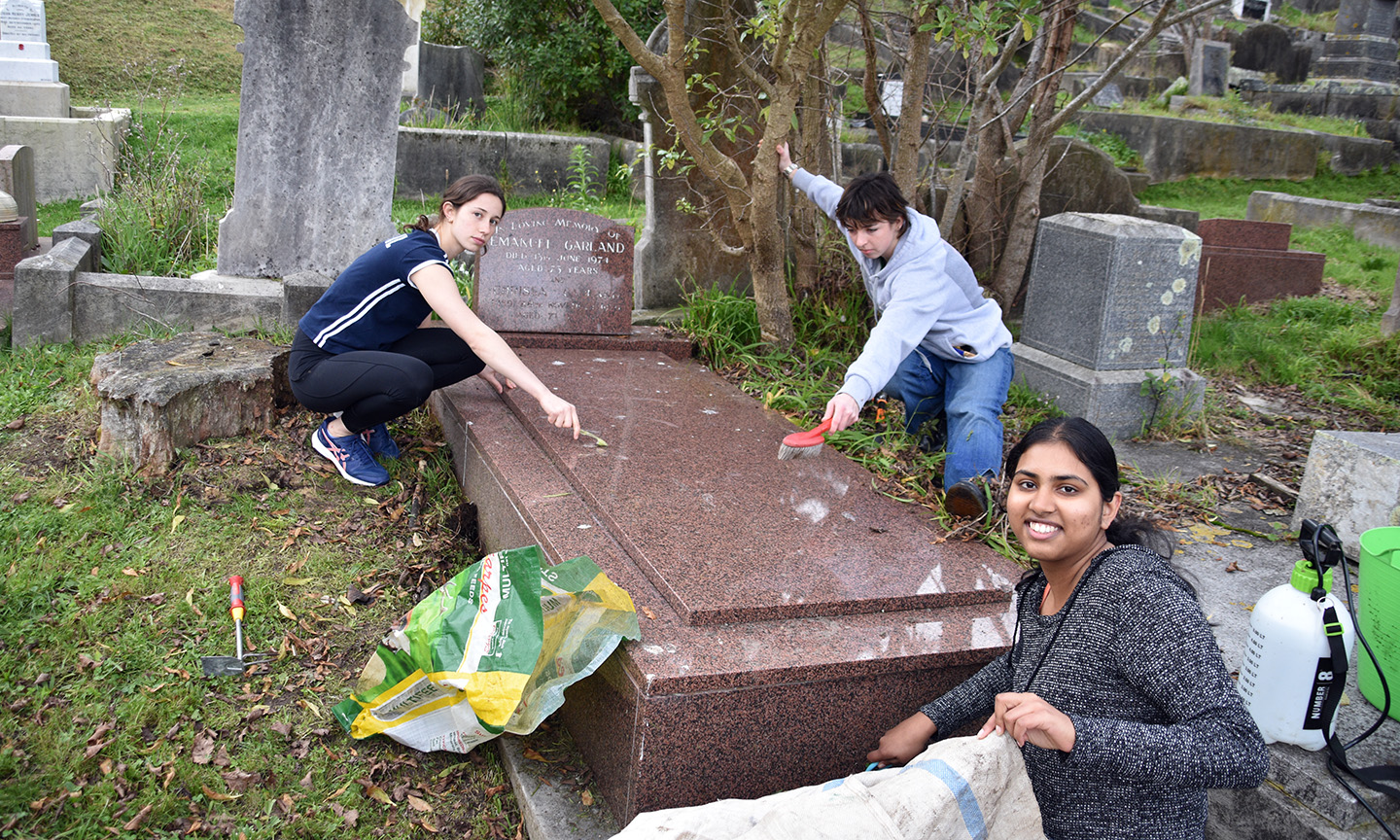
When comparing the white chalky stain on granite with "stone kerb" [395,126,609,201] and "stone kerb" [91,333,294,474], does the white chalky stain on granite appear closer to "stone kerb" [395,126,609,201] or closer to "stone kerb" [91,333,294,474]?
"stone kerb" [91,333,294,474]

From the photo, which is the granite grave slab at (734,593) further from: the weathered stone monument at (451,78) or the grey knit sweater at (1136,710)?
the weathered stone monument at (451,78)

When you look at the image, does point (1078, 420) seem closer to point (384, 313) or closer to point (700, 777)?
point (700, 777)

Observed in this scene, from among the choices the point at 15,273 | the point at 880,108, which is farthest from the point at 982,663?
the point at 15,273

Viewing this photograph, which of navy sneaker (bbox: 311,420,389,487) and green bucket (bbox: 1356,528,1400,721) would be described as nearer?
green bucket (bbox: 1356,528,1400,721)

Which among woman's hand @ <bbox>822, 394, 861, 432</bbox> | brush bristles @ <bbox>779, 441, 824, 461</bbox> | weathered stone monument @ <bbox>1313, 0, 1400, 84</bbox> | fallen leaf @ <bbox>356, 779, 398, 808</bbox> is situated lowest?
fallen leaf @ <bbox>356, 779, 398, 808</bbox>

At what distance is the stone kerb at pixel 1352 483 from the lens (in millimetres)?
3238

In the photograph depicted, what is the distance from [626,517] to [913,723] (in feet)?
3.45

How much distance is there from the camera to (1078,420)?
1.93 metres

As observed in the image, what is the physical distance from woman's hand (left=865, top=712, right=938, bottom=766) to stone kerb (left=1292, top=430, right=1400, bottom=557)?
193 cm

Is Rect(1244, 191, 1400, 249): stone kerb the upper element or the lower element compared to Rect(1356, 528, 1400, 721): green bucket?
upper

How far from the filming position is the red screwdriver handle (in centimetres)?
292

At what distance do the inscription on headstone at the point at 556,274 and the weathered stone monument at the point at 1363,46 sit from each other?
48.7 ft

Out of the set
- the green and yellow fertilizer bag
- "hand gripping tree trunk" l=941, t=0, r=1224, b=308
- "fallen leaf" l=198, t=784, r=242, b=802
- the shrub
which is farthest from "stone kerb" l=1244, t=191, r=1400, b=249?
"fallen leaf" l=198, t=784, r=242, b=802

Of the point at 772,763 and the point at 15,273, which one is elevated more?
the point at 15,273
